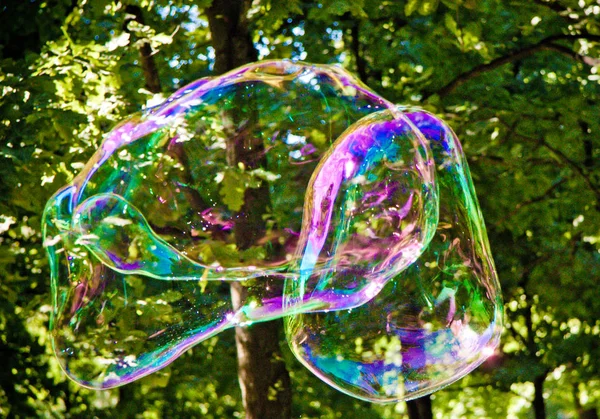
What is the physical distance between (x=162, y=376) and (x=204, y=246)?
2427mm

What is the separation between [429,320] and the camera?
392 centimetres

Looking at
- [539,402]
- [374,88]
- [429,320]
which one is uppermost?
[429,320]

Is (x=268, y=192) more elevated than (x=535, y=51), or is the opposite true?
(x=268, y=192)

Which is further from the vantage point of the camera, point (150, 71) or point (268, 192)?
point (150, 71)

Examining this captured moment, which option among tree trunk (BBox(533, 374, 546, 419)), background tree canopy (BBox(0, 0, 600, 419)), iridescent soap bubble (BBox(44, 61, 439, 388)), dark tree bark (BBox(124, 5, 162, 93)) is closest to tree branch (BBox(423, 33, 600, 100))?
background tree canopy (BBox(0, 0, 600, 419))

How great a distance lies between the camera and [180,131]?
4.05m

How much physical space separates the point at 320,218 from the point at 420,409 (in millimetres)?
4907

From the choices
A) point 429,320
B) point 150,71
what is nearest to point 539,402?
point 150,71

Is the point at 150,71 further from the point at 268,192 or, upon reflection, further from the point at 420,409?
the point at 420,409

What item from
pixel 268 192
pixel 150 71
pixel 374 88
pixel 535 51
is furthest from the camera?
pixel 374 88

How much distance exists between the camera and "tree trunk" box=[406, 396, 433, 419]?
27.1 ft

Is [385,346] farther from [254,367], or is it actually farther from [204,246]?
[254,367]

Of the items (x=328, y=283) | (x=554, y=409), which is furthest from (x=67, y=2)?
(x=554, y=409)

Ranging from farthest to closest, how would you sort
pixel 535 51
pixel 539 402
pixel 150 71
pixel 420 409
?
pixel 539 402 → pixel 420 409 → pixel 535 51 → pixel 150 71
